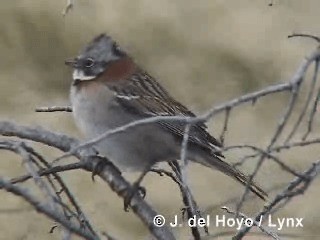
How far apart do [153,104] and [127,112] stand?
9 cm

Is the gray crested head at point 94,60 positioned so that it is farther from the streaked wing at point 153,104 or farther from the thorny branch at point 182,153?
the thorny branch at point 182,153

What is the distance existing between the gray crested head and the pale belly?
7cm

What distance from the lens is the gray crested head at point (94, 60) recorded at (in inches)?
115

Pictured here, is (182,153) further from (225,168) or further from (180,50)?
(180,50)

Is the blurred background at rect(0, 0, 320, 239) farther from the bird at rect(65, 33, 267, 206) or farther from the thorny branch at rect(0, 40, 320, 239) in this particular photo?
the thorny branch at rect(0, 40, 320, 239)

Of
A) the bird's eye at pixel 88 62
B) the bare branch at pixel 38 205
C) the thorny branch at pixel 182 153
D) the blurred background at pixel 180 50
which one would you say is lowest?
the bare branch at pixel 38 205

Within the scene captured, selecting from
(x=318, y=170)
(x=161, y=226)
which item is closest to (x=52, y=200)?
(x=161, y=226)

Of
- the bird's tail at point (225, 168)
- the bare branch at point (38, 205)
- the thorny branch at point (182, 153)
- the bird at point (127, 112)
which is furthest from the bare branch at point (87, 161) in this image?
the bird's tail at point (225, 168)

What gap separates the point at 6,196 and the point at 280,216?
1.90 meters

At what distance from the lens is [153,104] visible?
298 cm

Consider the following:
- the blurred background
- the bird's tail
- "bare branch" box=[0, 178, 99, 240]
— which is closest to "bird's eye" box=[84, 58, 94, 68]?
the bird's tail

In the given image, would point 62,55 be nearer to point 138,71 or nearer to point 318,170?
point 138,71

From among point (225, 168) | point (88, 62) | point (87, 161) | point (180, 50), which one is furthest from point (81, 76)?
point (180, 50)

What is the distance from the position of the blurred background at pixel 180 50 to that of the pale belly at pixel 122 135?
14.6 feet
